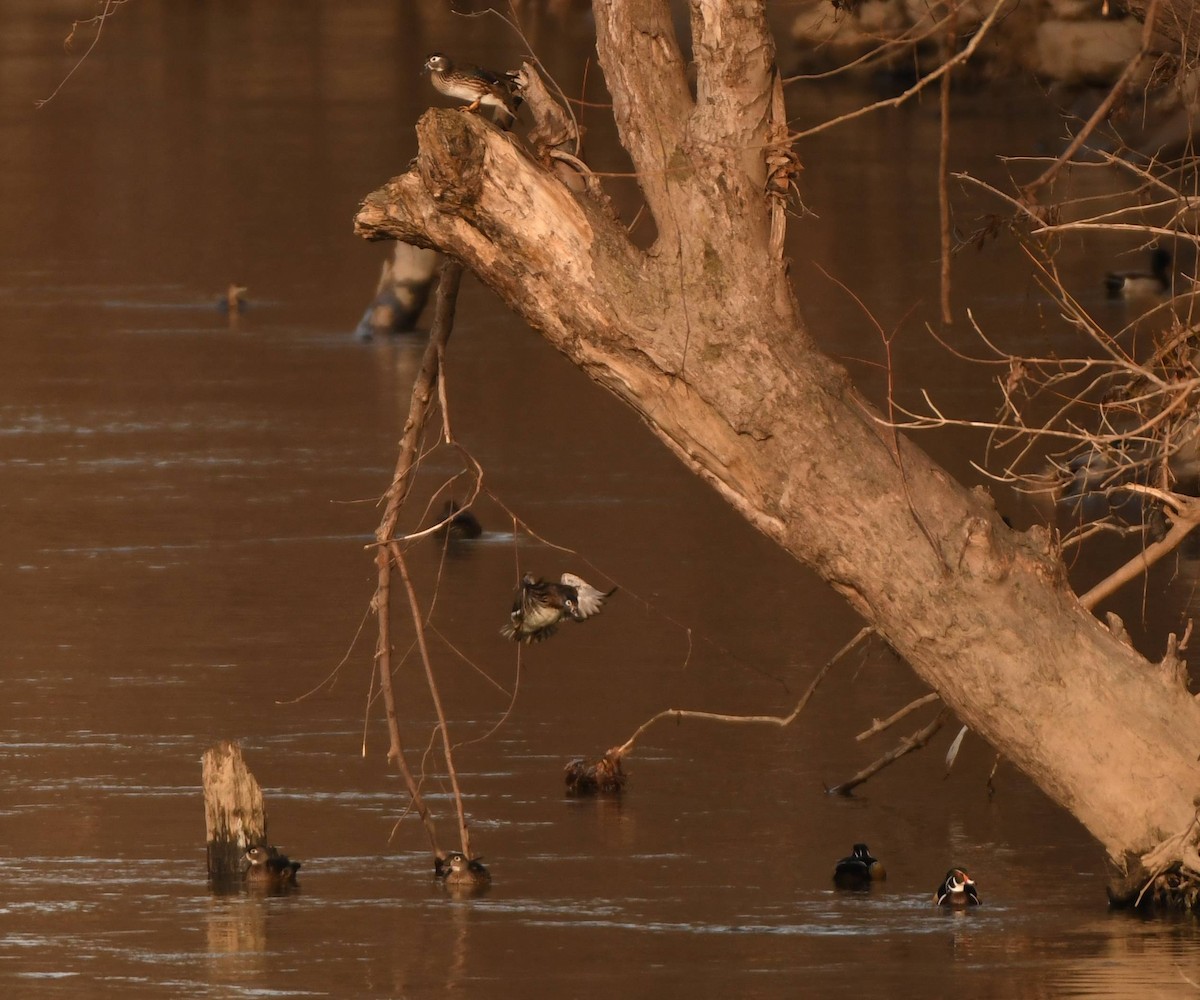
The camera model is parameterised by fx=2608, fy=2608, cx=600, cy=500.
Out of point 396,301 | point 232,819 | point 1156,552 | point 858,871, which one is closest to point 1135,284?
point 396,301

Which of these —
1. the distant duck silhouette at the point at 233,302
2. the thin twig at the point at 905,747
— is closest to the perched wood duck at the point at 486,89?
the thin twig at the point at 905,747

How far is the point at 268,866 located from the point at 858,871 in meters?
1.80

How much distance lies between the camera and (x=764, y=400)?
7.45 meters

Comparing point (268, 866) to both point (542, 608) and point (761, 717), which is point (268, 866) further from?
point (761, 717)

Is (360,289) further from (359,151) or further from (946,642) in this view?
(946,642)

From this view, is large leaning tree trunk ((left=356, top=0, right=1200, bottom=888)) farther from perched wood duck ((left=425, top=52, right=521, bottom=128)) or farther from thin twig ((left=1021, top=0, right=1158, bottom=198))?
thin twig ((left=1021, top=0, right=1158, bottom=198))

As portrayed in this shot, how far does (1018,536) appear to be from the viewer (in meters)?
7.71

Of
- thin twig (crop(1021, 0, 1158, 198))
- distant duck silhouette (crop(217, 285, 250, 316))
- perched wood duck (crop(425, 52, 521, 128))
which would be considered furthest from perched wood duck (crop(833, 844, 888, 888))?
distant duck silhouette (crop(217, 285, 250, 316))

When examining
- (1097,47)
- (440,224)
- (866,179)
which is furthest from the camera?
(1097,47)

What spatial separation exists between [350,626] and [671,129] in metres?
4.67

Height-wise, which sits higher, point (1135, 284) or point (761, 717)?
point (1135, 284)

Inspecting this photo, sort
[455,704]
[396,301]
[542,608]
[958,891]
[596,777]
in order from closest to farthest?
[958,891] < [542,608] < [596,777] < [455,704] < [396,301]

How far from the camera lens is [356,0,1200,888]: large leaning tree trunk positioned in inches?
293

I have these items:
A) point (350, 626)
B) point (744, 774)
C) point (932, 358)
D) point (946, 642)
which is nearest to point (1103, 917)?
point (946, 642)
